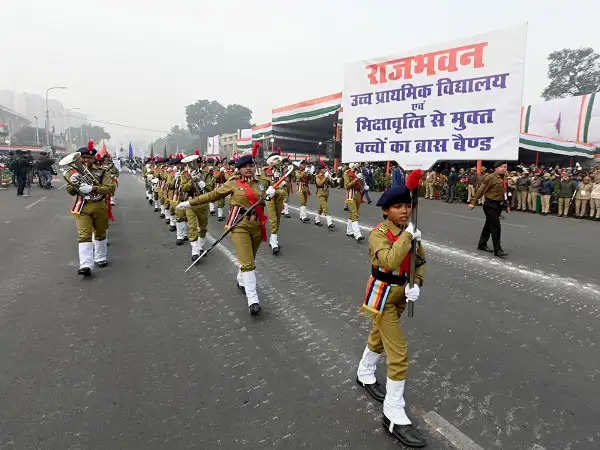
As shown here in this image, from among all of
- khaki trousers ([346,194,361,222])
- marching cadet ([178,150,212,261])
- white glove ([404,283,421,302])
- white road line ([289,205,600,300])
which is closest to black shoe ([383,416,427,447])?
white glove ([404,283,421,302])

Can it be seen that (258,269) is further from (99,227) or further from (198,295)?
(99,227)

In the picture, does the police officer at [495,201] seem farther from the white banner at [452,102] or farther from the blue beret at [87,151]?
the blue beret at [87,151]

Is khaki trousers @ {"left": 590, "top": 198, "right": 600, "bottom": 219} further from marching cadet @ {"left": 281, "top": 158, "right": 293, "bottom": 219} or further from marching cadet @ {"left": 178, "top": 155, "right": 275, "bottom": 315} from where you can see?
marching cadet @ {"left": 178, "top": 155, "right": 275, "bottom": 315}

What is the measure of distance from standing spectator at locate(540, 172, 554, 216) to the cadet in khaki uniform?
46.9 feet

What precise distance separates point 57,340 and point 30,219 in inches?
374

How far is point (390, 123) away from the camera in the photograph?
5434 millimetres

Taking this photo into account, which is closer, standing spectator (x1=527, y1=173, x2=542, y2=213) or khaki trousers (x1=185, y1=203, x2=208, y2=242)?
khaki trousers (x1=185, y1=203, x2=208, y2=242)

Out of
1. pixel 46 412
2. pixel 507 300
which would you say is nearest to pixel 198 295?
pixel 46 412

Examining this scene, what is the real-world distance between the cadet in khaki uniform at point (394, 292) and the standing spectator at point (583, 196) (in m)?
13.8

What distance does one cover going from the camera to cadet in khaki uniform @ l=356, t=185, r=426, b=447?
2.69m

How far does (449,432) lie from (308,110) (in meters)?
26.5

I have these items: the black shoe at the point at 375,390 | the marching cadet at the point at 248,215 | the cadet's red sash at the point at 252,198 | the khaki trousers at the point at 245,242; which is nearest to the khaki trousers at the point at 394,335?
the black shoe at the point at 375,390

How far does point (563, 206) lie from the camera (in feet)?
47.1

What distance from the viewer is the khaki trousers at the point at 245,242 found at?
499 centimetres
